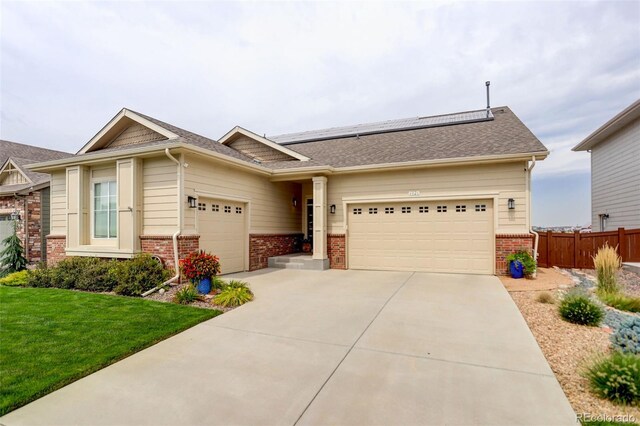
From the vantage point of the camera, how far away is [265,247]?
37.9 feet

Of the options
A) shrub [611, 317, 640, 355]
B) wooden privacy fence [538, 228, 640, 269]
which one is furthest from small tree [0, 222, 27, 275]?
wooden privacy fence [538, 228, 640, 269]

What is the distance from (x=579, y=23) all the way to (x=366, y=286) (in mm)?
8550

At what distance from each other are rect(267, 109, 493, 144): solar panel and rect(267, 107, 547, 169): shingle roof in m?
0.39

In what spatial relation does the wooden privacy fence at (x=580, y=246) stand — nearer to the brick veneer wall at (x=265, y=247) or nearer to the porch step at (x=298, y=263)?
the porch step at (x=298, y=263)

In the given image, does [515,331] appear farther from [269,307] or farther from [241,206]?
[241,206]

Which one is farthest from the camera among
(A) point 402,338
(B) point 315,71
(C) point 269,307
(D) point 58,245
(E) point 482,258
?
(B) point 315,71

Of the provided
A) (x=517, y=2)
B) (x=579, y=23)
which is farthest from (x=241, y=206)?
(x=579, y=23)

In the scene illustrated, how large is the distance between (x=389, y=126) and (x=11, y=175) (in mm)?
18396

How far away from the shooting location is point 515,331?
15.2 feet

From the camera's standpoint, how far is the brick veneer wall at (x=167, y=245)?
8164mm

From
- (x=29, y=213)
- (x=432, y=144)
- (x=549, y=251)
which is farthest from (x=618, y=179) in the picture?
(x=29, y=213)

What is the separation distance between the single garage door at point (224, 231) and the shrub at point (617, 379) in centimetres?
855

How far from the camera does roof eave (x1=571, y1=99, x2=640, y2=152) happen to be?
37.1 feet

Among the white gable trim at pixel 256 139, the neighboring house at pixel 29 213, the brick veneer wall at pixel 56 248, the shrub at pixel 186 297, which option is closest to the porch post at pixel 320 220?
the white gable trim at pixel 256 139
